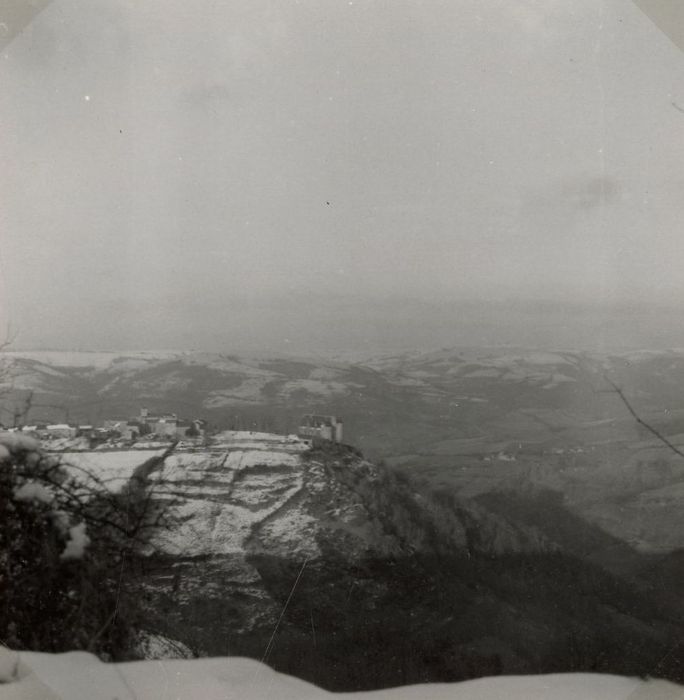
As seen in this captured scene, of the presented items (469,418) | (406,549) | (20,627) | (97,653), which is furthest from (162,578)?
(469,418)

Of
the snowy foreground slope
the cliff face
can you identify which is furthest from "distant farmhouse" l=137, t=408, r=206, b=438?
the snowy foreground slope

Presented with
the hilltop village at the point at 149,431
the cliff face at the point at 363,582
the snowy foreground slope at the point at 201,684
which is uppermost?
the hilltop village at the point at 149,431

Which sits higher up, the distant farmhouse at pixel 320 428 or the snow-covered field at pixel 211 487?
the distant farmhouse at pixel 320 428

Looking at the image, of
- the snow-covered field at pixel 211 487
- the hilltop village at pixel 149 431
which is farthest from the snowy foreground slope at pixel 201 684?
the hilltop village at pixel 149 431

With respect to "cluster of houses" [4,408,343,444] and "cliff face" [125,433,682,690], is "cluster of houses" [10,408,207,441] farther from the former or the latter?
"cliff face" [125,433,682,690]

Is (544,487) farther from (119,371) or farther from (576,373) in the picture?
(119,371)

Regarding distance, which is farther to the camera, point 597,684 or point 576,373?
point 576,373

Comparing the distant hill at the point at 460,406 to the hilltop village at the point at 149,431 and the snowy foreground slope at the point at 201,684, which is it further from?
the snowy foreground slope at the point at 201,684
